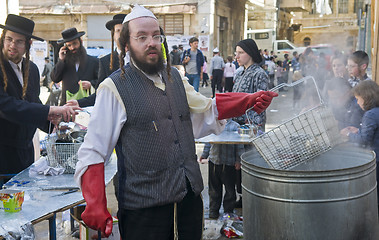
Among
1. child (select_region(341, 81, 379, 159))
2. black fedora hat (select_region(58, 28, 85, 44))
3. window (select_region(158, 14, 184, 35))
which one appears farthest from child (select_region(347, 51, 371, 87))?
window (select_region(158, 14, 184, 35))

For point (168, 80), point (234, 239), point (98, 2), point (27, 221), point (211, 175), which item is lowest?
point (234, 239)

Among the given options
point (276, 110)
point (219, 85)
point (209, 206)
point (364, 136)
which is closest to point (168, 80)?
point (364, 136)

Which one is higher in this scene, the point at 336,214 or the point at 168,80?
the point at 168,80

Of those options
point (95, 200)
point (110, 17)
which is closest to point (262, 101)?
point (95, 200)

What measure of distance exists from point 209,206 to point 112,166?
1863 millimetres

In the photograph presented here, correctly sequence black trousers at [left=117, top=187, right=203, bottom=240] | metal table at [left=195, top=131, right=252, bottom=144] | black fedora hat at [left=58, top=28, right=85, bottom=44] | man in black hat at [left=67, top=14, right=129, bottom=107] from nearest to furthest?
black trousers at [left=117, top=187, right=203, bottom=240] → man in black hat at [left=67, top=14, right=129, bottom=107] → metal table at [left=195, top=131, right=252, bottom=144] → black fedora hat at [left=58, top=28, right=85, bottom=44]

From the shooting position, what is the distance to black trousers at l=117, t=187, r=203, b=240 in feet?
7.63

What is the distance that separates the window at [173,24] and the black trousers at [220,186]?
2107cm

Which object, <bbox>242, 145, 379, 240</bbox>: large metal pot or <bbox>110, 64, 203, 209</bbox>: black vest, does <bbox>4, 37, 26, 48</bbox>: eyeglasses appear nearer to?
<bbox>110, 64, 203, 209</bbox>: black vest

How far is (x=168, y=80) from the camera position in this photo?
248 cm

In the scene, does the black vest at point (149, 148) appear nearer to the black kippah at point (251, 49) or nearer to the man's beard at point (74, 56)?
the black kippah at point (251, 49)

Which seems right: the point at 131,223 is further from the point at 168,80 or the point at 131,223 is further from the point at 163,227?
the point at 168,80

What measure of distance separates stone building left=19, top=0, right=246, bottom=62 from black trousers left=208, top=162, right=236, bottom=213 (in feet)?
61.8

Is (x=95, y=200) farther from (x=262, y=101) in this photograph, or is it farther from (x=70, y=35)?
(x=70, y=35)
